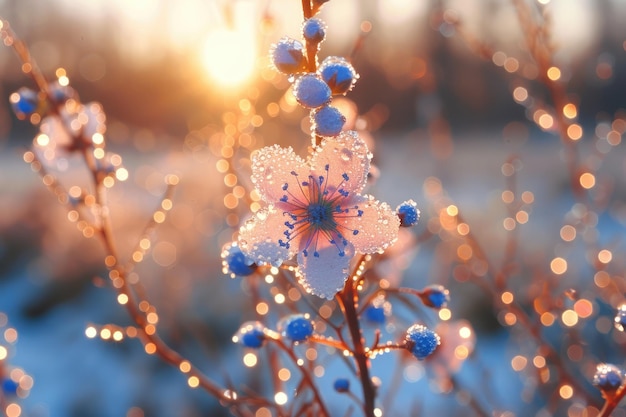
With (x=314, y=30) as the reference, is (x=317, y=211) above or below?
below

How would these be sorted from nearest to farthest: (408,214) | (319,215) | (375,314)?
(408,214) → (319,215) → (375,314)

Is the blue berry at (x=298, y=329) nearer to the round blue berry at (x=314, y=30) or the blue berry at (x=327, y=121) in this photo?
the blue berry at (x=327, y=121)

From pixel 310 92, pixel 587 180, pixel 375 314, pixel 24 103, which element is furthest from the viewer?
pixel 587 180

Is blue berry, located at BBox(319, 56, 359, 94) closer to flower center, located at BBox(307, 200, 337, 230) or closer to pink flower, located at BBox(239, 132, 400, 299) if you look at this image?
pink flower, located at BBox(239, 132, 400, 299)

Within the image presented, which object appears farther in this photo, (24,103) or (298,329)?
(24,103)

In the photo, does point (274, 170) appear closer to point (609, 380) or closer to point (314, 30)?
point (314, 30)

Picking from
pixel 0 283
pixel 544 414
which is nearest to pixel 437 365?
pixel 544 414

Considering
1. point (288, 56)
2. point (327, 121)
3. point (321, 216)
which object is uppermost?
point (288, 56)

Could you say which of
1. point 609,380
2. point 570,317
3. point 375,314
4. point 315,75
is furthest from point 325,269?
point 570,317
